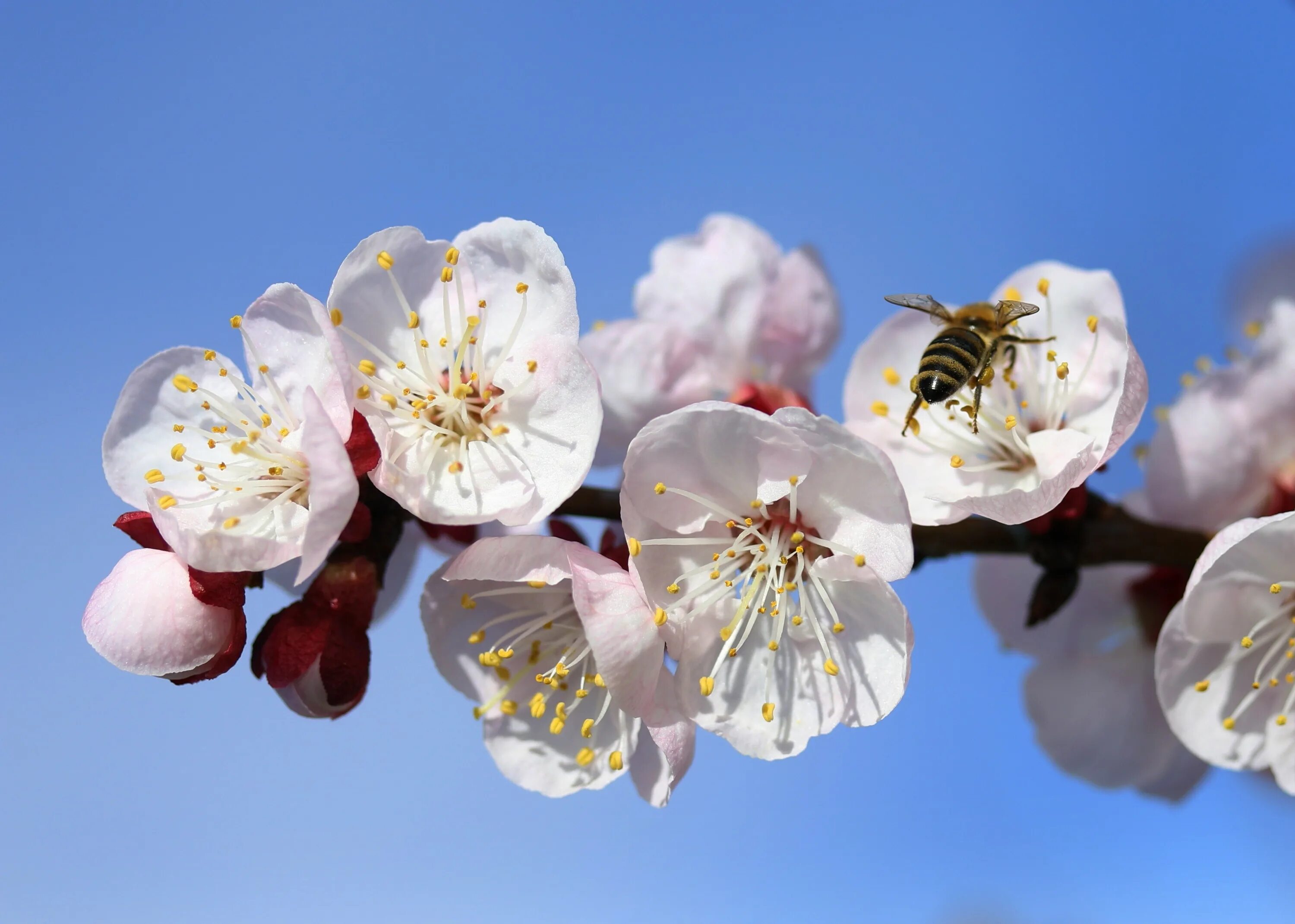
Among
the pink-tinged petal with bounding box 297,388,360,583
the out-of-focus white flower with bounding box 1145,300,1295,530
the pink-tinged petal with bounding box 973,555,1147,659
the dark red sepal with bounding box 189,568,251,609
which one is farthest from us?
the pink-tinged petal with bounding box 973,555,1147,659

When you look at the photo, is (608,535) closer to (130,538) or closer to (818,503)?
(818,503)

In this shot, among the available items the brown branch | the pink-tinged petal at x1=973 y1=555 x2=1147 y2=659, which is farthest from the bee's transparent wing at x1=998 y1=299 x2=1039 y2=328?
the pink-tinged petal at x1=973 y1=555 x2=1147 y2=659

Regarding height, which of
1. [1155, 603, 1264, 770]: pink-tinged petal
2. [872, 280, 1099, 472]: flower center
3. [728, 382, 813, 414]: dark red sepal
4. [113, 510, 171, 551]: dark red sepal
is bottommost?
[1155, 603, 1264, 770]: pink-tinged petal

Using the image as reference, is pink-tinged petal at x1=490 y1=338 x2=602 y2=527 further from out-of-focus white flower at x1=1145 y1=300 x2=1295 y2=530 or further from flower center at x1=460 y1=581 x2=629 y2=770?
out-of-focus white flower at x1=1145 y1=300 x2=1295 y2=530

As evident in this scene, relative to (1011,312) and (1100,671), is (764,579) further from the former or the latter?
(1100,671)

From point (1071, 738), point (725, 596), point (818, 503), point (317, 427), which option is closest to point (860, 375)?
point (818, 503)

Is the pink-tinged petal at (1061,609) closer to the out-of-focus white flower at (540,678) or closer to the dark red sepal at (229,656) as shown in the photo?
the out-of-focus white flower at (540,678)
